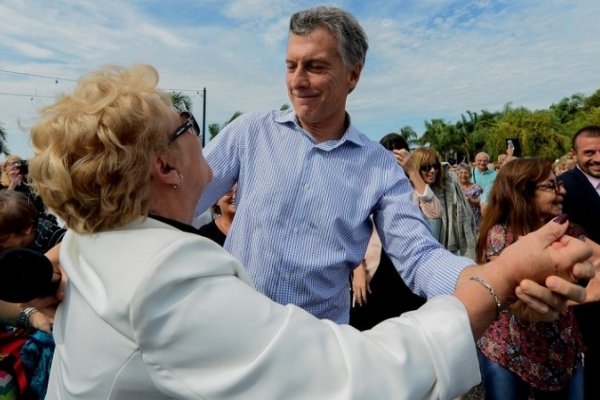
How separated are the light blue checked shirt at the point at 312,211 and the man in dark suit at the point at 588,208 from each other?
229 cm

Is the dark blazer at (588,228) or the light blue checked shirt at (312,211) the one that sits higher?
the light blue checked shirt at (312,211)

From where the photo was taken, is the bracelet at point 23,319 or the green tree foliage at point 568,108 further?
the green tree foliage at point 568,108

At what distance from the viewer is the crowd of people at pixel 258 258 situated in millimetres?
996

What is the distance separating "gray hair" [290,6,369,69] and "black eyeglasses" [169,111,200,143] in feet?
2.98

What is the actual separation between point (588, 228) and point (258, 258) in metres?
3.12

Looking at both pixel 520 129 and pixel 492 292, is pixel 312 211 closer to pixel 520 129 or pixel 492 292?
pixel 492 292

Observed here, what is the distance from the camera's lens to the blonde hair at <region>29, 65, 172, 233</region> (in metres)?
1.19

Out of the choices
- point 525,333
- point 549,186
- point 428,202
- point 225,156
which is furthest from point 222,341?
point 428,202

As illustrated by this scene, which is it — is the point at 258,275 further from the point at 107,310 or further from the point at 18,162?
the point at 18,162

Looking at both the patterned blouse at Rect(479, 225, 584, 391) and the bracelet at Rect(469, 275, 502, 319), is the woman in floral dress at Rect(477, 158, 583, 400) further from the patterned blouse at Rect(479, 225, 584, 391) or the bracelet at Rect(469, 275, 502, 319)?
the bracelet at Rect(469, 275, 502, 319)

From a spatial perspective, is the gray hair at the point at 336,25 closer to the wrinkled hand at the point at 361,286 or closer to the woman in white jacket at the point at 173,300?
the woman in white jacket at the point at 173,300

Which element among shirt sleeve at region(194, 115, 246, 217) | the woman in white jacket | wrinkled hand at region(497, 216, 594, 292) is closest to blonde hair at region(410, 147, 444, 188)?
shirt sleeve at region(194, 115, 246, 217)

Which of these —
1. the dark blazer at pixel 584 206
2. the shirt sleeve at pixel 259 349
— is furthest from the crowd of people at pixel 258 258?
the dark blazer at pixel 584 206

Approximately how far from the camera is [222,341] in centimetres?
98
